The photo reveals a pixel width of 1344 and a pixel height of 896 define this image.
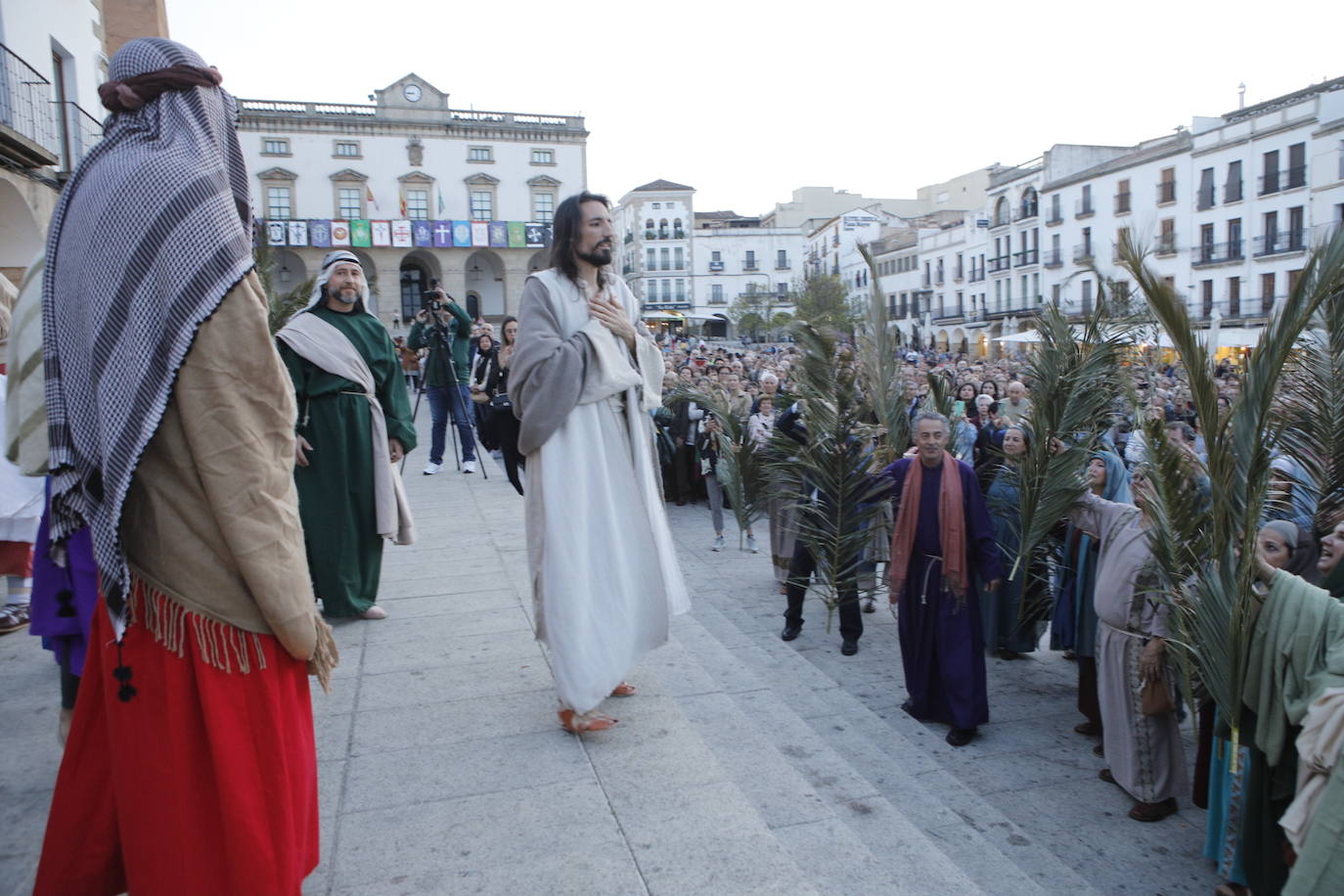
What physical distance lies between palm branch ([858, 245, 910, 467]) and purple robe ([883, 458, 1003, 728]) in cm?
109

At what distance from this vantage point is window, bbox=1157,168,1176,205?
37.9 metres

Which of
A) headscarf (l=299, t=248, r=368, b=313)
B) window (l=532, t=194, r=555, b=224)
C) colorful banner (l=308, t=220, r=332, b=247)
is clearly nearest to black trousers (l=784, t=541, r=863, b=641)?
headscarf (l=299, t=248, r=368, b=313)

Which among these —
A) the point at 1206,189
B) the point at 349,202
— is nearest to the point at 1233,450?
the point at 1206,189

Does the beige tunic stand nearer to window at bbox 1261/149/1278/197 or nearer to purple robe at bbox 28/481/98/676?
purple robe at bbox 28/481/98/676

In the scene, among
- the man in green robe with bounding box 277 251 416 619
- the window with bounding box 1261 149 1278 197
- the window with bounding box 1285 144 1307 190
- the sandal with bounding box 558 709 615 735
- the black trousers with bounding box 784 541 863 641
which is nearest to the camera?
the sandal with bounding box 558 709 615 735

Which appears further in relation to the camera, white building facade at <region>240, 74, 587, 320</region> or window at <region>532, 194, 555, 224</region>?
window at <region>532, 194, 555, 224</region>

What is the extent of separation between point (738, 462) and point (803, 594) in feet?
7.71

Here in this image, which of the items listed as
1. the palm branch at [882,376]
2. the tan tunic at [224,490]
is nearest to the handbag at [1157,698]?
the palm branch at [882,376]

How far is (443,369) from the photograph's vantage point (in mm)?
10328

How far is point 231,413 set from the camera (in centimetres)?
191

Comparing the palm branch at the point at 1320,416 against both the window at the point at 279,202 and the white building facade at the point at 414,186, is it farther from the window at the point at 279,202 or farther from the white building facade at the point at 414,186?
the window at the point at 279,202

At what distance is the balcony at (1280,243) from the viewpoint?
31.9m

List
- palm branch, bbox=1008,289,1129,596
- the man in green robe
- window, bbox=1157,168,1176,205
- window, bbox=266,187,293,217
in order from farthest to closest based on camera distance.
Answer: window, bbox=266,187,293,217, window, bbox=1157,168,1176,205, palm branch, bbox=1008,289,1129,596, the man in green robe

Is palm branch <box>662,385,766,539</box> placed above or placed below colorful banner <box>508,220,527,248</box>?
below
